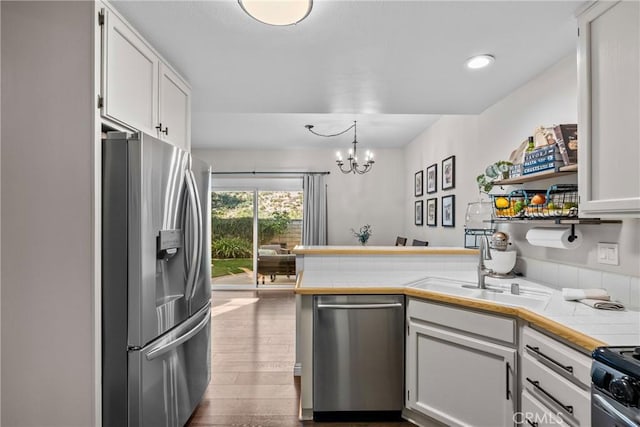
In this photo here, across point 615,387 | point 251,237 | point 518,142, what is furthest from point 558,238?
point 251,237

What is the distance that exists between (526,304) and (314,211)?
456 cm

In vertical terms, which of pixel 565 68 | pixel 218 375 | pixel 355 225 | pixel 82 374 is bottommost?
pixel 218 375

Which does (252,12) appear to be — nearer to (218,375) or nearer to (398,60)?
(398,60)

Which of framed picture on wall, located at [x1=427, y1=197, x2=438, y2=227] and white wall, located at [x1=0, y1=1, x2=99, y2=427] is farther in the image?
framed picture on wall, located at [x1=427, y1=197, x2=438, y2=227]

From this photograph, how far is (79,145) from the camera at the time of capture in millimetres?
1470

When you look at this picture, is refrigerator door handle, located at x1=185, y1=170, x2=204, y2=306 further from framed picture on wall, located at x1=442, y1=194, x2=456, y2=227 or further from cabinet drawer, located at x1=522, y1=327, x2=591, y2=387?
framed picture on wall, located at x1=442, y1=194, x2=456, y2=227

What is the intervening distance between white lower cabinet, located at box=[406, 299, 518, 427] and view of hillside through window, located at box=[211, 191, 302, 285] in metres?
4.40

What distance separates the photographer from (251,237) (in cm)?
631

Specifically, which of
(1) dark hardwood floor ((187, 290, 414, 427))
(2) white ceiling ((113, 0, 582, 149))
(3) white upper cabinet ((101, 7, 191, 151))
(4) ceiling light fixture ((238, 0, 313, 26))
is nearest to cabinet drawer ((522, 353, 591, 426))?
(1) dark hardwood floor ((187, 290, 414, 427))

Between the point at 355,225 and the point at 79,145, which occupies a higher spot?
the point at 79,145

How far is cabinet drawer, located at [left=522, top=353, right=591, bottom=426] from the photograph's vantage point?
4.01 feet

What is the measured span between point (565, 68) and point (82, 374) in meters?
3.00

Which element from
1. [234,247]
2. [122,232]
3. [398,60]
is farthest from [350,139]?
[122,232]

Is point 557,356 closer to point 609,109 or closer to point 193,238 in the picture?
point 609,109
